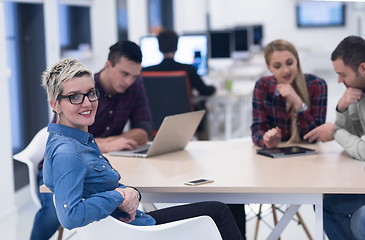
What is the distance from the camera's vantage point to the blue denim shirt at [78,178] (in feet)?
5.95

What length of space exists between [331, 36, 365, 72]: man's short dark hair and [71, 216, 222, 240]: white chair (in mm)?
1119

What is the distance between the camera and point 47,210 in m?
2.89

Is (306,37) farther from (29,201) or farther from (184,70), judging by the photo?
(29,201)

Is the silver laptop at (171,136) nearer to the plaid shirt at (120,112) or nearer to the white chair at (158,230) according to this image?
the plaid shirt at (120,112)

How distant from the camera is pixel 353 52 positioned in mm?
2627

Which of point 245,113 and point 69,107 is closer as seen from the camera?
point 69,107

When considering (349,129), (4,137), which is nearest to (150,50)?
(4,137)

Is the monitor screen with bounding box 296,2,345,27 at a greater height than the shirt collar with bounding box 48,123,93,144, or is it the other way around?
the monitor screen with bounding box 296,2,345,27

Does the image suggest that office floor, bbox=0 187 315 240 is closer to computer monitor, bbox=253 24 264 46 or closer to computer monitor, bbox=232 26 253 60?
computer monitor, bbox=232 26 253 60

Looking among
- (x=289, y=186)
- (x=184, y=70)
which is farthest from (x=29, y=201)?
(x=289, y=186)

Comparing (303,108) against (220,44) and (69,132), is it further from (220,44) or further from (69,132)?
(220,44)

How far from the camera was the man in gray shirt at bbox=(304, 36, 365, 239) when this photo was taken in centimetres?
250

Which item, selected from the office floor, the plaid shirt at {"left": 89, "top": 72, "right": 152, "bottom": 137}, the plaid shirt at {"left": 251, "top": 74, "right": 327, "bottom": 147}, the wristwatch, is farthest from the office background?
the wristwatch

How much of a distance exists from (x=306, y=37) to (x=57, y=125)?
12312mm
